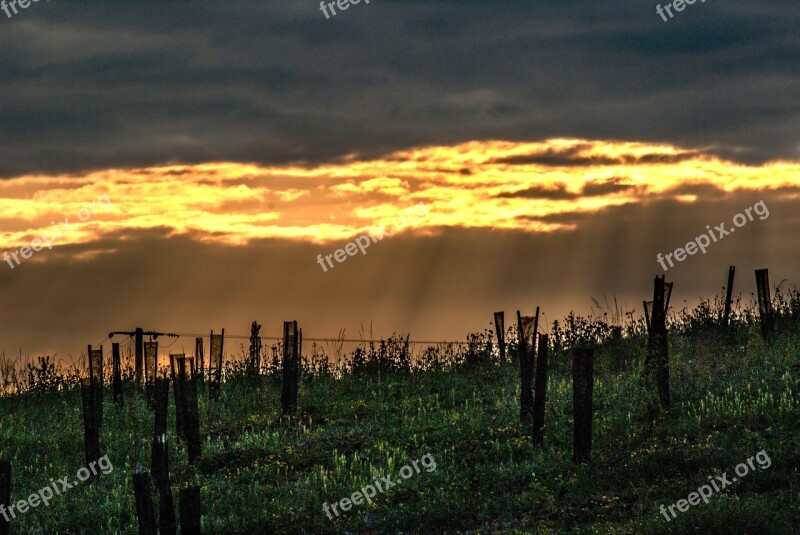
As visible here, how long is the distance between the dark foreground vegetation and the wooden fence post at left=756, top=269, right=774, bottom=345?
302 millimetres

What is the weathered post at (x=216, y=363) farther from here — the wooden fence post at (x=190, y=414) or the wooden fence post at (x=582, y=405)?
the wooden fence post at (x=582, y=405)

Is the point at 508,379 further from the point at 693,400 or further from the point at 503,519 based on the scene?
the point at 503,519

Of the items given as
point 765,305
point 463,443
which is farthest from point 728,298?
point 463,443

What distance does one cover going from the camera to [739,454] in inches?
639

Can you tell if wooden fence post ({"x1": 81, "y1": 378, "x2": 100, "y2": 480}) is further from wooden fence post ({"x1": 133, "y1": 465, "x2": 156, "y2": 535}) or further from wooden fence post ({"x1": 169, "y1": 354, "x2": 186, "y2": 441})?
wooden fence post ({"x1": 133, "y1": 465, "x2": 156, "y2": 535})

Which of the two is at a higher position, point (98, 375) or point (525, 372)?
point (98, 375)

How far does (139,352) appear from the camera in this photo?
2748cm

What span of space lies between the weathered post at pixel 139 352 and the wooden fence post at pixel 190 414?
7400 millimetres

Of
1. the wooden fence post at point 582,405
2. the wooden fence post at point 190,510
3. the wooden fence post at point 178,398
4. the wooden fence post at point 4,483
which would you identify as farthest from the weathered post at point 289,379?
the wooden fence post at point 190,510

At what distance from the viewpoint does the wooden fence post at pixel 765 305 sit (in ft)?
80.3

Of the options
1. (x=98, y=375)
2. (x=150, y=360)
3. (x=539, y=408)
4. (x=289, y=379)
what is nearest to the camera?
(x=539, y=408)

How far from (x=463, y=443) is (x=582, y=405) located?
99.5 inches

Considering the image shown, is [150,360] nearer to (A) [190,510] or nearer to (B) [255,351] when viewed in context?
(B) [255,351]

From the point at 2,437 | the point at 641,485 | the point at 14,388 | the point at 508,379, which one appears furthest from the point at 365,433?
the point at 14,388
